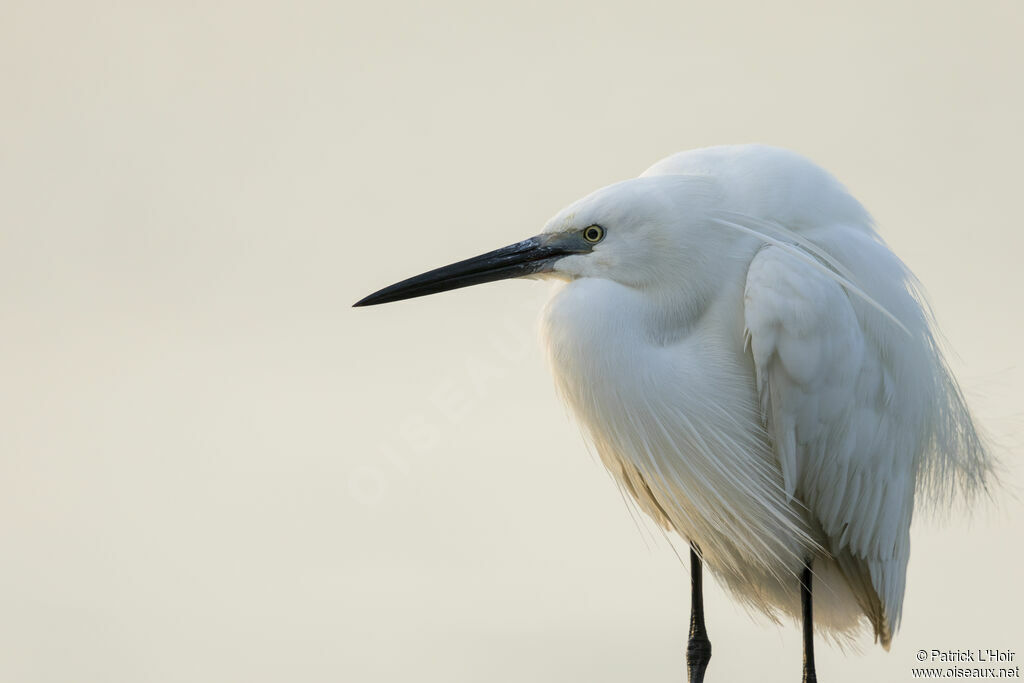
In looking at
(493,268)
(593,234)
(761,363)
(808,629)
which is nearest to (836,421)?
(761,363)

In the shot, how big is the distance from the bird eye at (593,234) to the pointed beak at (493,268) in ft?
0.05

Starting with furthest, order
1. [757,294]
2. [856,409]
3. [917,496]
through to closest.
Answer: [917,496]
[856,409]
[757,294]

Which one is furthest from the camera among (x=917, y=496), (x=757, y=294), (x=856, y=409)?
(x=917, y=496)

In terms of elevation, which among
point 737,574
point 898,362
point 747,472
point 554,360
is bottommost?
point 737,574

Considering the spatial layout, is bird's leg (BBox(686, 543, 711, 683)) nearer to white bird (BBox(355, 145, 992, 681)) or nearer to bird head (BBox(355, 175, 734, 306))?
white bird (BBox(355, 145, 992, 681))

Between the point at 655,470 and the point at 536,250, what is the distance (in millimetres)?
642

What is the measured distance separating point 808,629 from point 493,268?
51.3 inches

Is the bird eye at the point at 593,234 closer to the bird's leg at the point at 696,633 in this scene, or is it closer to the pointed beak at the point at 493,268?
the pointed beak at the point at 493,268

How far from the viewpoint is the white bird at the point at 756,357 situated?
2521 mm

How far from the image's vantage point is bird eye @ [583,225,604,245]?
2538 mm

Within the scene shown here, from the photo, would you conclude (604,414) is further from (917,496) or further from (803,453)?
(917,496)

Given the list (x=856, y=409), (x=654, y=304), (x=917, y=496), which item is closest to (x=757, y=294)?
(x=654, y=304)

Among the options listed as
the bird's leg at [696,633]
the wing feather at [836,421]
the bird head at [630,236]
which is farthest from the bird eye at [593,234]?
the bird's leg at [696,633]

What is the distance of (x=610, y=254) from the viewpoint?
8.28 ft
